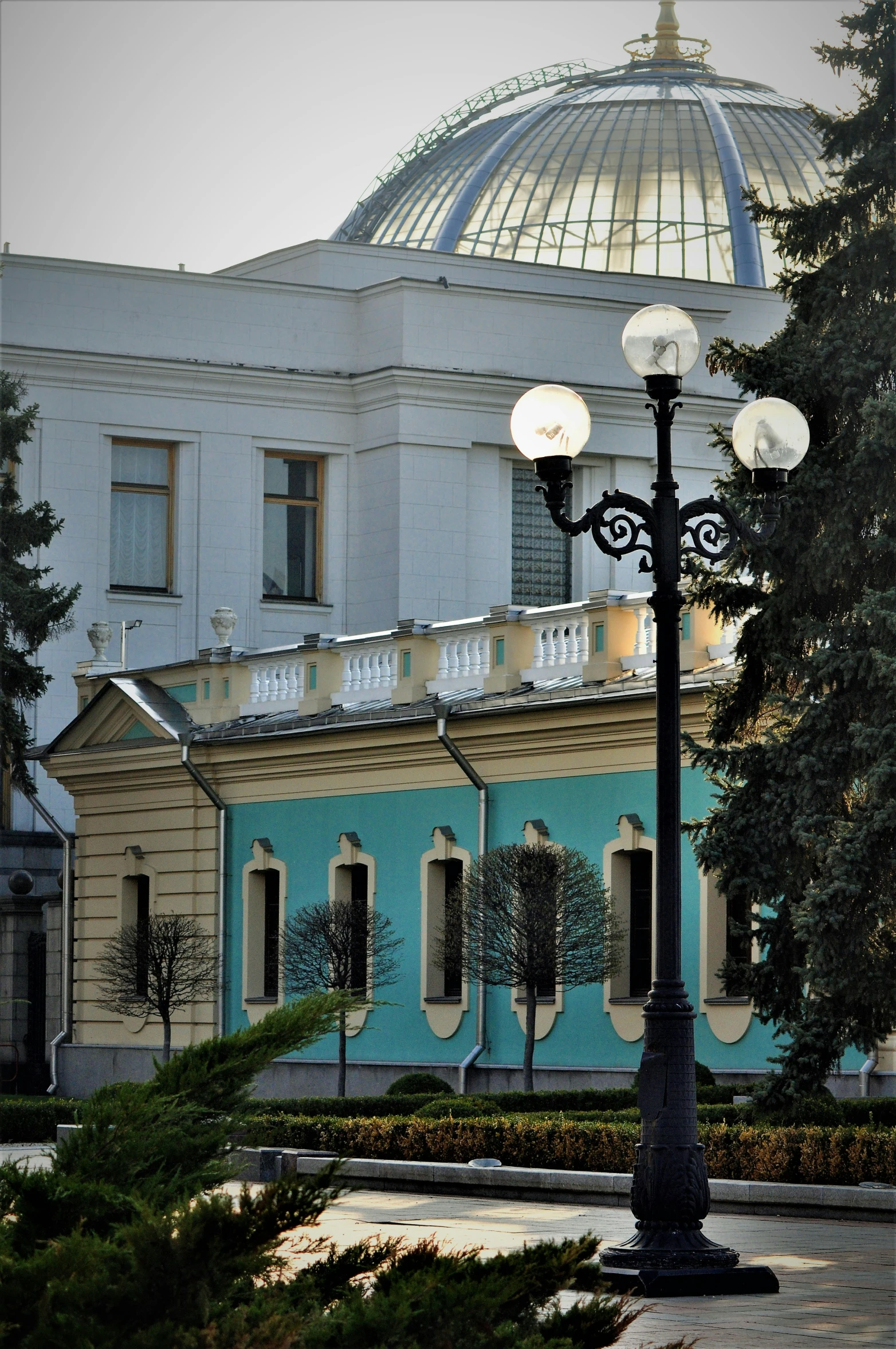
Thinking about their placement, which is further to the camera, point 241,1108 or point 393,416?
point 393,416

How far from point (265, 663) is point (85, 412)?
327 inches

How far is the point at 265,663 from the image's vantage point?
1190 inches

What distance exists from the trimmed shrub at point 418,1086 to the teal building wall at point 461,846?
0.92 meters

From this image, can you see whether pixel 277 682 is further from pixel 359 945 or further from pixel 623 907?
pixel 623 907

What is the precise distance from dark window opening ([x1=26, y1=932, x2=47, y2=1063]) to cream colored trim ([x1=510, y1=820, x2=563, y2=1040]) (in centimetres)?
1088

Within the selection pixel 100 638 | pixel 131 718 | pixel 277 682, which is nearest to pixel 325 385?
pixel 100 638

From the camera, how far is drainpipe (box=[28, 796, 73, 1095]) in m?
32.8

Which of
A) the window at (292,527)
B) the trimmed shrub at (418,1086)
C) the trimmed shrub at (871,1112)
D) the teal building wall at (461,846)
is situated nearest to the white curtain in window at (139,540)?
the window at (292,527)

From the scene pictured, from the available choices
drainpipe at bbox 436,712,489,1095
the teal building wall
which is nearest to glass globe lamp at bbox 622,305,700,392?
the teal building wall

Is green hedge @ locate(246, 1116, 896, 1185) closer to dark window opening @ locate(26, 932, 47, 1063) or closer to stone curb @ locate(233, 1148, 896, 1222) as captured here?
stone curb @ locate(233, 1148, 896, 1222)

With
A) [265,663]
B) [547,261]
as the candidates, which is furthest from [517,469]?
[265,663]

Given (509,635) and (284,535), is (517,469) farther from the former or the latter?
(509,635)

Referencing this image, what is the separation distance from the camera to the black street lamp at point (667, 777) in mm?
11477

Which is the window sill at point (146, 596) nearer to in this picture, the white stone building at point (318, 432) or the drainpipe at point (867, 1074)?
the white stone building at point (318, 432)
